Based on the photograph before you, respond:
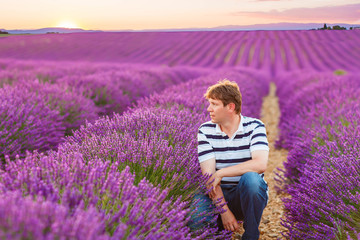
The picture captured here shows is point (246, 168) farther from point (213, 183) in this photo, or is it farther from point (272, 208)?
point (272, 208)

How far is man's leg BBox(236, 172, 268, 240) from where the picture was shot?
2.12m

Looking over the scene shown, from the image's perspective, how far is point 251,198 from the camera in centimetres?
213

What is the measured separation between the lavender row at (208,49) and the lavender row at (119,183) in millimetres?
17799

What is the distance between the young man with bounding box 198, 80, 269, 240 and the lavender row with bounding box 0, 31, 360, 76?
58.1 ft

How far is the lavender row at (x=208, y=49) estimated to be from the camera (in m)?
21.4

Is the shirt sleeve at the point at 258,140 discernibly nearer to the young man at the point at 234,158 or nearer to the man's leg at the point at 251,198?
the young man at the point at 234,158

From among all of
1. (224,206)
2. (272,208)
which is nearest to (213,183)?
(224,206)

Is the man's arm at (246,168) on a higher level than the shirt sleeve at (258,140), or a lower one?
lower

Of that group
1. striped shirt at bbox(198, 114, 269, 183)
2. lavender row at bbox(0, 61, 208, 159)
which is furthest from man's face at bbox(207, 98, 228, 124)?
lavender row at bbox(0, 61, 208, 159)

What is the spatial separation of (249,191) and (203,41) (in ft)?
95.9

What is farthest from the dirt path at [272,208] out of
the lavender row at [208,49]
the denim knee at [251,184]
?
the lavender row at [208,49]

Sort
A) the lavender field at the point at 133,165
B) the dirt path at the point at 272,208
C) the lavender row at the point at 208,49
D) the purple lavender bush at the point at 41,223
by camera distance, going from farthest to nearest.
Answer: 1. the lavender row at the point at 208,49
2. the dirt path at the point at 272,208
3. the lavender field at the point at 133,165
4. the purple lavender bush at the point at 41,223

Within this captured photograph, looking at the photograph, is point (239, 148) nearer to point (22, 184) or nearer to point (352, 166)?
point (352, 166)

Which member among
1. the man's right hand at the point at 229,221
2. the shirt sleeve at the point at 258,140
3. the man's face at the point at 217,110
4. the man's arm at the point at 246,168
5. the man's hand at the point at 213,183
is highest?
the man's face at the point at 217,110
